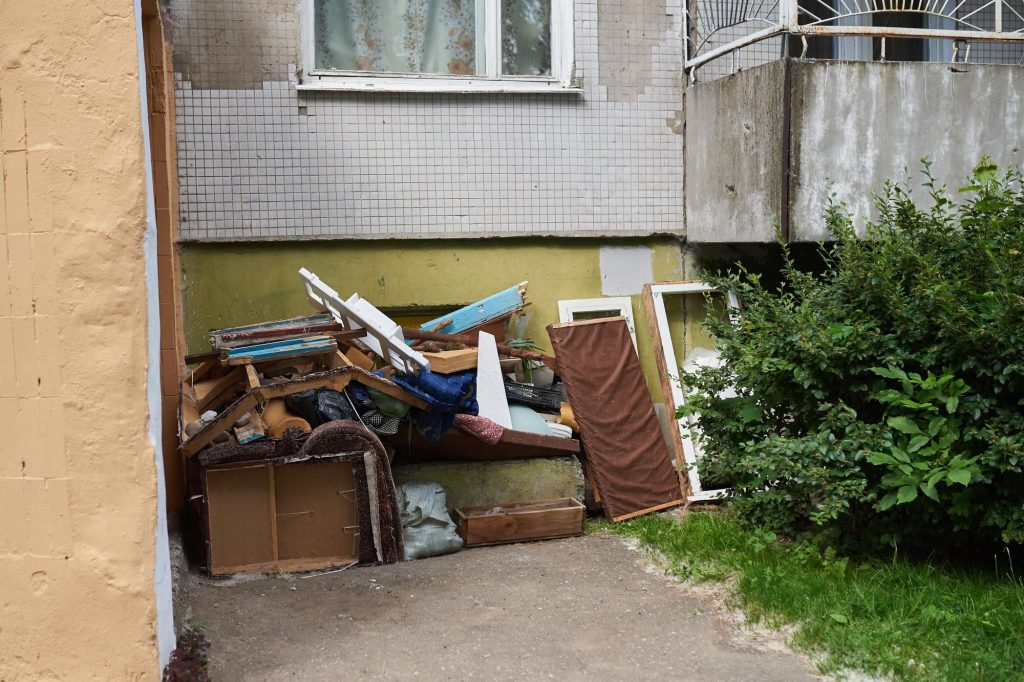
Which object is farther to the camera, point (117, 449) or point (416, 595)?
point (416, 595)

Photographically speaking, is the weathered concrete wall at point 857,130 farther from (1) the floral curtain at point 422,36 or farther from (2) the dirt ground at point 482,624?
(2) the dirt ground at point 482,624

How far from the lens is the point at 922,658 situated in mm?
3740

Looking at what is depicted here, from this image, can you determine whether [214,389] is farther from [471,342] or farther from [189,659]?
[189,659]

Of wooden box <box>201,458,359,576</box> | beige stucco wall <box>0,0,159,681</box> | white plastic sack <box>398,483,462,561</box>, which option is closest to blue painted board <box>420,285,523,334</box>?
white plastic sack <box>398,483,462,561</box>

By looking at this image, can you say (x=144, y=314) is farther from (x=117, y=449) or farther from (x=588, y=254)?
(x=588, y=254)

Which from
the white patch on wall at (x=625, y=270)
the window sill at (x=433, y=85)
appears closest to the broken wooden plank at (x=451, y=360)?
the white patch on wall at (x=625, y=270)

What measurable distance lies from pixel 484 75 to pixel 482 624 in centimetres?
379

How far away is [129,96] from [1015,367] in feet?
12.5

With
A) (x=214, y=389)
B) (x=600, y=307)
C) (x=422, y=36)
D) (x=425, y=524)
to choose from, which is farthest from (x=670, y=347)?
(x=214, y=389)

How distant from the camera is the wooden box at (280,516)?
509 centimetres

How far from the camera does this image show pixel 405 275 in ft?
21.3

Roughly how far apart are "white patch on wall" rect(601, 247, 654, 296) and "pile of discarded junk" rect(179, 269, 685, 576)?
0.29 m

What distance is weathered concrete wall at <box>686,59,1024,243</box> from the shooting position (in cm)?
590

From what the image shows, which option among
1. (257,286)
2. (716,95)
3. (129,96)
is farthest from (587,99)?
(129,96)
